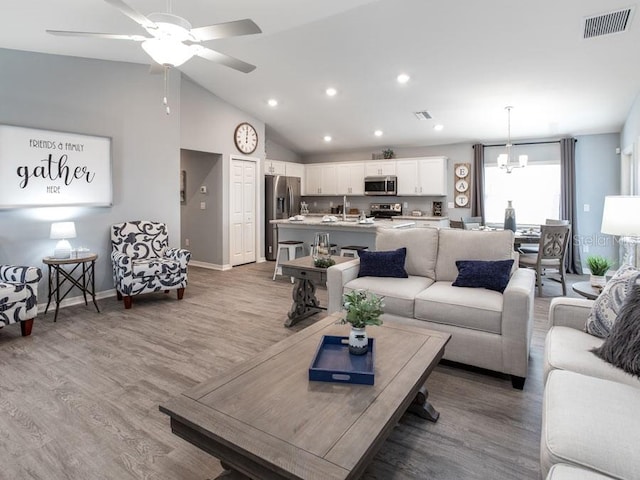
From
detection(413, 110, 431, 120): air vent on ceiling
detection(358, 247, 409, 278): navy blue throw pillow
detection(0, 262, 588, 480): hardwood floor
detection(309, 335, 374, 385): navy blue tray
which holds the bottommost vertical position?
detection(0, 262, 588, 480): hardwood floor

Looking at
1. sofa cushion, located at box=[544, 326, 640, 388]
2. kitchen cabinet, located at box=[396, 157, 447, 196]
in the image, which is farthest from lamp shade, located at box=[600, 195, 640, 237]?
kitchen cabinet, located at box=[396, 157, 447, 196]

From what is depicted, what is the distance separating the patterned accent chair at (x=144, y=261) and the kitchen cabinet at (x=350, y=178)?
172 inches

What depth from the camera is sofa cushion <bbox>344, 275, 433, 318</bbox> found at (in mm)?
3061

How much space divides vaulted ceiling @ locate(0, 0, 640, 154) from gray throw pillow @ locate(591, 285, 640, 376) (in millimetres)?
2903

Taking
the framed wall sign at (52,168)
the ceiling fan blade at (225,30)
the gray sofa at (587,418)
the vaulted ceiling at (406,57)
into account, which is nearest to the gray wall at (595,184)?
the vaulted ceiling at (406,57)

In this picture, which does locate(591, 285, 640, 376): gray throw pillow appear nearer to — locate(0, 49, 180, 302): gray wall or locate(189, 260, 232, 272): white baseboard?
locate(0, 49, 180, 302): gray wall

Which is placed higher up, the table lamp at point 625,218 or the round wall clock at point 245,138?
the round wall clock at point 245,138

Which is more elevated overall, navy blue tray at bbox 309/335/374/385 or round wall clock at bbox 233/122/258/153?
round wall clock at bbox 233/122/258/153

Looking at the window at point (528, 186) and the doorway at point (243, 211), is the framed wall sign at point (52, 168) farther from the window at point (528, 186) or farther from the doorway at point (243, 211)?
the window at point (528, 186)

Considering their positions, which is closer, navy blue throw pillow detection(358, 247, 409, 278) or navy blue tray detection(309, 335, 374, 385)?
navy blue tray detection(309, 335, 374, 385)

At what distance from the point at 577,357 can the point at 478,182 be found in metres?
5.83

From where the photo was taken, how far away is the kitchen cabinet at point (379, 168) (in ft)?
25.9

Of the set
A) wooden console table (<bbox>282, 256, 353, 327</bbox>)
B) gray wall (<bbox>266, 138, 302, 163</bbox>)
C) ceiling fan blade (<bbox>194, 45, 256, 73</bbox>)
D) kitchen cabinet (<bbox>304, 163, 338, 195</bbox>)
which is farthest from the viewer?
kitchen cabinet (<bbox>304, 163, 338, 195</bbox>)

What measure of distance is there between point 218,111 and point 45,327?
4309 millimetres
